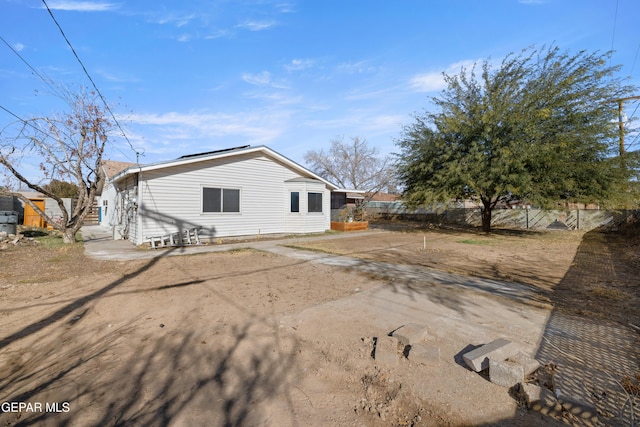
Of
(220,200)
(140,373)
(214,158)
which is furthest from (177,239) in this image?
(140,373)

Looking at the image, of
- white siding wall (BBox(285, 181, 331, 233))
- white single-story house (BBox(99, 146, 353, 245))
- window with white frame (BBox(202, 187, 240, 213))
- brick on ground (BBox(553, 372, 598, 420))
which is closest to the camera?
brick on ground (BBox(553, 372, 598, 420))

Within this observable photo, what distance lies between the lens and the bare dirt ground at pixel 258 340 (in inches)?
92.8

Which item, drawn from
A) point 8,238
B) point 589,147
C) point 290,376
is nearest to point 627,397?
point 290,376

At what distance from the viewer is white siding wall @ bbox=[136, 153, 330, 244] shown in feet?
36.5

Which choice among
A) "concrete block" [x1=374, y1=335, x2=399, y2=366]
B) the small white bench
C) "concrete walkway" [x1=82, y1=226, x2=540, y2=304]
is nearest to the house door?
"concrete walkway" [x1=82, y1=226, x2=540, y2=304]

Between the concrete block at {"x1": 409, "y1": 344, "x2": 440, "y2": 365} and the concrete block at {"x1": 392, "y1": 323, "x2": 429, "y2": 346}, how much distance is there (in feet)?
0.58

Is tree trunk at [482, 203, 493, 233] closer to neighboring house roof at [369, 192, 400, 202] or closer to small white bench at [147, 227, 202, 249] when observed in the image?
small white bench at [147, 227, 202, 249]

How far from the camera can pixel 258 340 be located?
3.52 m

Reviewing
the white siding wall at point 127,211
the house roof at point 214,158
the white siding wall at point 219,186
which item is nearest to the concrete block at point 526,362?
the house roof at point 214,158

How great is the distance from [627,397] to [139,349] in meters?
4.40

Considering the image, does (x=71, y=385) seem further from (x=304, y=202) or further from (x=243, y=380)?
(x=304, y=202)

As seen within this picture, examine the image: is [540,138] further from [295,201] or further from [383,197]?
[383,197]

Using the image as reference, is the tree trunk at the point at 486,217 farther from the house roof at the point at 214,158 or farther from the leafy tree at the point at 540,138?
the house roof at the point at 214,158

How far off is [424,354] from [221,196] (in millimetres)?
11156
